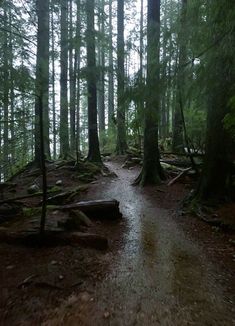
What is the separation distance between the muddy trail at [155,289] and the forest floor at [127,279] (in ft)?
0.04

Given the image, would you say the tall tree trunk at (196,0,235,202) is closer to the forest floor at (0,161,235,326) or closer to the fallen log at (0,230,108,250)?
the forest floor at (0,161,235,326)

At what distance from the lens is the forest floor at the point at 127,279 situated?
3.74 m

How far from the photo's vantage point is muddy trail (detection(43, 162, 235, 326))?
12.2 ft

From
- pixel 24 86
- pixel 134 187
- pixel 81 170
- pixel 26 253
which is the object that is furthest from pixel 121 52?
pixel 26 253

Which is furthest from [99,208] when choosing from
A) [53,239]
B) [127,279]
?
[127,279]

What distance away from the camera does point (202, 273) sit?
4.95 m

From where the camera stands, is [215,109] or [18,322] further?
[215,109]

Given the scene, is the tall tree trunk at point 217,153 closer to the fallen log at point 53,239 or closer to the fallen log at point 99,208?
the fallen log at point 99,208

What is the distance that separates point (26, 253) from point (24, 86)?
4154mm

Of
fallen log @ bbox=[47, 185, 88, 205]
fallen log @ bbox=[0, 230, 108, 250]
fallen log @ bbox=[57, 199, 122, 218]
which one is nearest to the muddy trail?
fallen log @ bbox=[0, 230, 108, 250]

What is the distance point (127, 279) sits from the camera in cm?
462

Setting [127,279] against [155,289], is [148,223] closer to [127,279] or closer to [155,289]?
[127,279]

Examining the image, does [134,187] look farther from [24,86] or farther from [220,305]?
[220,305]

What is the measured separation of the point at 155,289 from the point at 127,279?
485 mm
